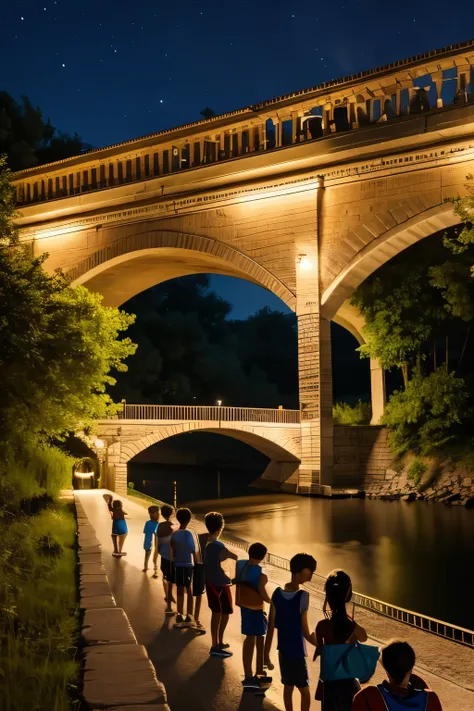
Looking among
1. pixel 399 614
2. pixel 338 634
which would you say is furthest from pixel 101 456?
pixel 338 634

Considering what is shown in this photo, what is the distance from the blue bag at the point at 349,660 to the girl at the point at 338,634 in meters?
0.04

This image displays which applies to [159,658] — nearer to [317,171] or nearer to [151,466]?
[317,171]

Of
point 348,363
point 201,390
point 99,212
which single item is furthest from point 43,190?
point 348,363

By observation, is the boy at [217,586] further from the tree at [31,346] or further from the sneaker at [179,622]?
the tree at [31,346]

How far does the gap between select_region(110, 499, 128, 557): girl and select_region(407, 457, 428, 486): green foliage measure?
1446cm

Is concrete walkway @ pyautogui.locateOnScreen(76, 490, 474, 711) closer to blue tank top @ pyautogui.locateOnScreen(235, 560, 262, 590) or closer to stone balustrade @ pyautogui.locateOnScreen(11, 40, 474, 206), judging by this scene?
blue tank top @ pyautogui.locateOnScreen(235, 560, 262, 590)

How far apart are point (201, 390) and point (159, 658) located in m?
38.5

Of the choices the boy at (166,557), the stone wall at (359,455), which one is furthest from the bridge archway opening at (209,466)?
the boy at (166,557)

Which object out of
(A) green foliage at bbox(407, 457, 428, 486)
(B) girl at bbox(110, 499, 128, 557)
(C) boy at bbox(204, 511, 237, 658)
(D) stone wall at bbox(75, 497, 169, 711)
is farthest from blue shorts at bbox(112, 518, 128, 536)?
(A) green foliage at bbox(407, 457, 428, 486)

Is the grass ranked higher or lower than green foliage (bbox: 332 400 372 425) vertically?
lower

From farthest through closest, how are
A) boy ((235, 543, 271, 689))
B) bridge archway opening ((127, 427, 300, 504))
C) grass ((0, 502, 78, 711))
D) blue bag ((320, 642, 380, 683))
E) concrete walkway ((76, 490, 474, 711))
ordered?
bridge archway opening ((127, 427, 300, 504))
boy ((235, 543, 271, 689))
concrete walkway ((76, 490, 474, 711))
grass ((0, 502, 78, 711))
blue bag ((320, 642, 380, 683))

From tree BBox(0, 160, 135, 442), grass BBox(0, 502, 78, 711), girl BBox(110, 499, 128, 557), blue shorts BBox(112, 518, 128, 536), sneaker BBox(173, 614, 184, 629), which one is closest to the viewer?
grass BBox(0, 502, 78, 711)

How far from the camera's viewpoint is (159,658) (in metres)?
6.54

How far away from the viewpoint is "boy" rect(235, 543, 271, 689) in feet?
19.0
